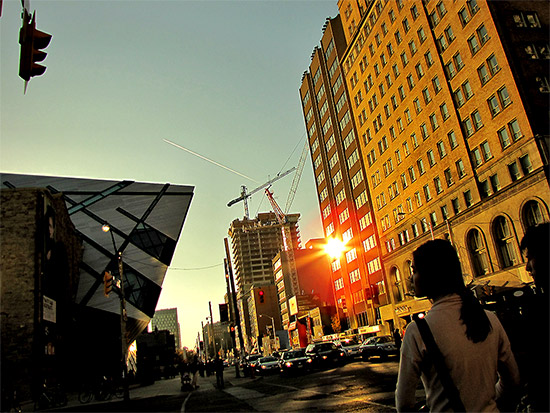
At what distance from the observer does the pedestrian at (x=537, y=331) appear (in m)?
2.74

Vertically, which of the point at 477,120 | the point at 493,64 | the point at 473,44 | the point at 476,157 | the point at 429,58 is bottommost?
the point at 476,157

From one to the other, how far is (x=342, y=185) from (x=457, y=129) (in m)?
31.6

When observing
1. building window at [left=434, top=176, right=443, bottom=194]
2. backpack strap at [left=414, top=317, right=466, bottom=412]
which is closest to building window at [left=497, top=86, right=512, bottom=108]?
building window at [left=434, top=176, right=443, bottom=194]

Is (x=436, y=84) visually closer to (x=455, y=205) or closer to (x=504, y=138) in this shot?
(x=504, y=138)

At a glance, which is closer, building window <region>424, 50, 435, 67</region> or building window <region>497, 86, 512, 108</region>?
building window <region>497, 86, 512, 108</region>

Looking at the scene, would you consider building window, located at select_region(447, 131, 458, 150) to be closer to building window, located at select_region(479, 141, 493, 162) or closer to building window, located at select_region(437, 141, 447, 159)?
building window, located at select_region(437, 141, 447, 159)

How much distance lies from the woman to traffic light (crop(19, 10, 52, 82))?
6.60 meters

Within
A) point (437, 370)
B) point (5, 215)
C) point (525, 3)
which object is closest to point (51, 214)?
point (5, 215)

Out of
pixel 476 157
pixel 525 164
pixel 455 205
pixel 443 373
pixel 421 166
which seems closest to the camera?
pixel 443 373

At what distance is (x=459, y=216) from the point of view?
4153 cm

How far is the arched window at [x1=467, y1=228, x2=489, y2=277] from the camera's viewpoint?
1559 inches

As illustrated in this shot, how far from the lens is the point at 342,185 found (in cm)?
7256

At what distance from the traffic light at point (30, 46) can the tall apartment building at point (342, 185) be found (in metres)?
57.4

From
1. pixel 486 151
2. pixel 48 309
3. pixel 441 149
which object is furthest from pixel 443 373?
pixel 441 149
